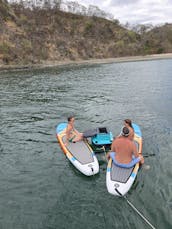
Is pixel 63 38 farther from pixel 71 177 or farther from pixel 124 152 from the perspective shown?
pixel 124 152

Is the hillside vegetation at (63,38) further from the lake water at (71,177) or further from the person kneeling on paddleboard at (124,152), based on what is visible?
the person kneeling on paddleboard at (124,152)

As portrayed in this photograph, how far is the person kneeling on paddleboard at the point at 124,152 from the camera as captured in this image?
26.0 ft

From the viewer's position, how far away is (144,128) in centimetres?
1349

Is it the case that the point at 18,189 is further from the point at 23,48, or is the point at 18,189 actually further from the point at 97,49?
the point at 97,49

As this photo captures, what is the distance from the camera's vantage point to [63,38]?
74.9 meters

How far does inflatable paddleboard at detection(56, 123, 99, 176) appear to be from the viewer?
866 centimetres

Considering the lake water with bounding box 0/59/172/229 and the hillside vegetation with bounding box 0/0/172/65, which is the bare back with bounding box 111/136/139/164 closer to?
the lake water with bounding box 0/59/172/229

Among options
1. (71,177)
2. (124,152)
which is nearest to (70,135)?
(71,177)

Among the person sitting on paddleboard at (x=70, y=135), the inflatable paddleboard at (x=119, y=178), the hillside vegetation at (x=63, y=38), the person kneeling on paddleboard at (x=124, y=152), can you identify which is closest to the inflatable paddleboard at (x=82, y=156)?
the person sitting on paddleboard at (x=70, y=135)

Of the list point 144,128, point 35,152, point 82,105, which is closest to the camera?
point 35,152

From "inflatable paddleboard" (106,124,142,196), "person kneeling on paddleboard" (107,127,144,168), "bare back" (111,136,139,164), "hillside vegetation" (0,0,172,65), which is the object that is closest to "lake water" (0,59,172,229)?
"inflatable paddleboard" (106,124,142,196)

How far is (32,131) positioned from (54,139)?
2004 mm

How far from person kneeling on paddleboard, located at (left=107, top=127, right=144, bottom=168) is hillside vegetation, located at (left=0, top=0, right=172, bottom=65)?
164 ft

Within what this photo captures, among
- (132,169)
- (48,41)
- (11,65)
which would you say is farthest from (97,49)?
(132,169)
